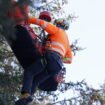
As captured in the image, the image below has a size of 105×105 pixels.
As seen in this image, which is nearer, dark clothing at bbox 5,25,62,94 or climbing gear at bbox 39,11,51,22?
dark clothing at bbox 5,25,62,94

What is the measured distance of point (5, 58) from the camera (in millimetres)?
9625

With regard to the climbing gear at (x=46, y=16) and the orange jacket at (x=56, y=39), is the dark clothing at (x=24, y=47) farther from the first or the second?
the climbing gear at (x=46, y=16)

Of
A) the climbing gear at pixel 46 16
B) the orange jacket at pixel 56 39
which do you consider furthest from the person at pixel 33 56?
the climbing gear at pixel 46 16

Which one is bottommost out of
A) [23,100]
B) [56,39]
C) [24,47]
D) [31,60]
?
[23,100]

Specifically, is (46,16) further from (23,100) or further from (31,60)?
(23,100)

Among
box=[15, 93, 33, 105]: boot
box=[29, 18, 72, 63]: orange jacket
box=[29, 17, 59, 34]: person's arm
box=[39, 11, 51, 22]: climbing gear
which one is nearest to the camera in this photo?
box=[15, 93, 33, 105]: boot

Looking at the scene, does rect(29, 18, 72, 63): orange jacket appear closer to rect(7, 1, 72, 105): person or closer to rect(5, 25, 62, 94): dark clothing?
rect(7, 1, 72, 105): person

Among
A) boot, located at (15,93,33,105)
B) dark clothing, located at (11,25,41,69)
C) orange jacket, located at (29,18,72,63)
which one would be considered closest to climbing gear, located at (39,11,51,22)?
orange jacket, located at (29,18,72,63)

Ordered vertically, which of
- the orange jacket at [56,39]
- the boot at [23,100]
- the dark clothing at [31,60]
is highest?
the orange jacket at [56,39]

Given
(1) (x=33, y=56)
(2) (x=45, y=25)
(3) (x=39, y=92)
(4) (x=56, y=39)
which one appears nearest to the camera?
(2) (x=45, y=25)

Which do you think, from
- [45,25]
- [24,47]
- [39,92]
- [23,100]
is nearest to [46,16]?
[45,25]

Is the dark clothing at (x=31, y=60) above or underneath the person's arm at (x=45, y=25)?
underneath

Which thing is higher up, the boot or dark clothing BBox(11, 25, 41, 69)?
dark clothing BBox(11, 25, 41, 69)

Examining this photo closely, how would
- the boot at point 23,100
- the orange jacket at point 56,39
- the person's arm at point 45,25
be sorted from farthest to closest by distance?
the orange jacket at point 56,39 < the person's arm at point 45,25 < the boot at point 23,100
